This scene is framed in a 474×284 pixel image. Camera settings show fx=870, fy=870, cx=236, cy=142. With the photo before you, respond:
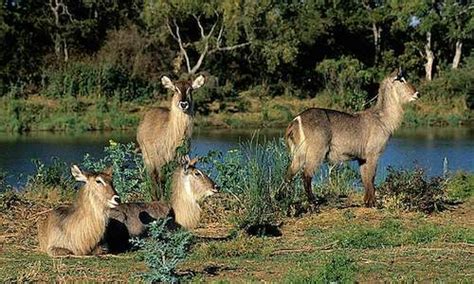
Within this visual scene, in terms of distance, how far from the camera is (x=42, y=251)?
288 inches

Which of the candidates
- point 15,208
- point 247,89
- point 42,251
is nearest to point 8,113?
point 247,89

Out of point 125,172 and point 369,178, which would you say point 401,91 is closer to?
point 369,178

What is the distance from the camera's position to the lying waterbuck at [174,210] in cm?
744

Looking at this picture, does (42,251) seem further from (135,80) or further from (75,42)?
(75,42)

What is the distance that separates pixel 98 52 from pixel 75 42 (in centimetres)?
114

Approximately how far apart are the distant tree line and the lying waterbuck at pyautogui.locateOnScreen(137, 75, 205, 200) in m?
18.9

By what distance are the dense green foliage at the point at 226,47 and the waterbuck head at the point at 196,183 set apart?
20356 mm

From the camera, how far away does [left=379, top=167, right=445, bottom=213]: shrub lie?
30.8 ft

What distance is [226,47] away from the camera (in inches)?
1244

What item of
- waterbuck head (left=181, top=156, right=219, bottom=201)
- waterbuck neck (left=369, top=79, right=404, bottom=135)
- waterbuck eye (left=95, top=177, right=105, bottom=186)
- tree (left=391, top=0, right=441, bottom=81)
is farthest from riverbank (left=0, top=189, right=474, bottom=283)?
tree (left=391, top=0, right=441, bottom=81)

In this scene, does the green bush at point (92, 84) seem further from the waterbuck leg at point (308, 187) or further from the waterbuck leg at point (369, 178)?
the waterbuck leg at point (308, 187)

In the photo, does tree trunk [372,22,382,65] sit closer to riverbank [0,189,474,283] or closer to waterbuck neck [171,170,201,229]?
riverbank [0,189,474,283]

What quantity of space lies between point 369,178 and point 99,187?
3.98 meters

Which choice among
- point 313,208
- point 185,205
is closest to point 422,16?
point 313,208
